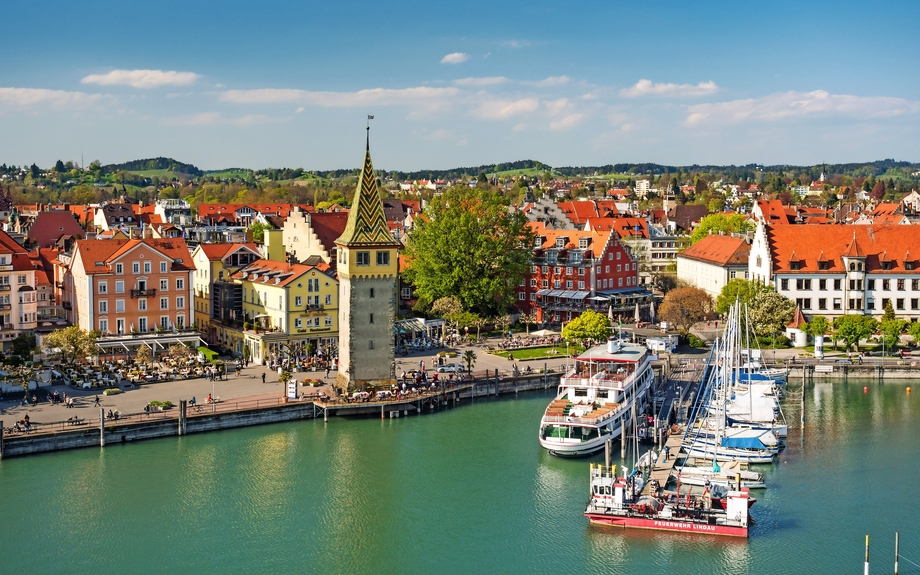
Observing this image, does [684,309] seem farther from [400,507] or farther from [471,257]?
[400,507]

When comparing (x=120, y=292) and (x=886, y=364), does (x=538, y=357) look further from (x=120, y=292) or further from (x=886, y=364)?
(x=120, y=292)

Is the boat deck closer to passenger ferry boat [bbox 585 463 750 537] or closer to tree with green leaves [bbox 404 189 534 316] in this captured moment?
passenger ferry boat [bbox 585 463 750 537]

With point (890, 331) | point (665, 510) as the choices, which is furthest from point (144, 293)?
point (890, 331)

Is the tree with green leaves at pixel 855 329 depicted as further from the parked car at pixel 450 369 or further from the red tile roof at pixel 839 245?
the parked car at pixel 450 369

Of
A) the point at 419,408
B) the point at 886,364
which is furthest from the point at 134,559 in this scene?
the point at 886,364

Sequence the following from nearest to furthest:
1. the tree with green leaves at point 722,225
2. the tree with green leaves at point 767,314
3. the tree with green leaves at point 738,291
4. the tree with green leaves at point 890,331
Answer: the tree with green leaves at point 890,331, the tree with green leaves at point 767,314, the tree with green leaves at point 738,291, the tree with green leaves at point 722,225

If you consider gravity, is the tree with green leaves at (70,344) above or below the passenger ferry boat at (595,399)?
above

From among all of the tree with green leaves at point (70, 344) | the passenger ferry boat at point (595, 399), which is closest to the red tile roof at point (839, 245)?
the passenger ferry boat at point (595, 399)
